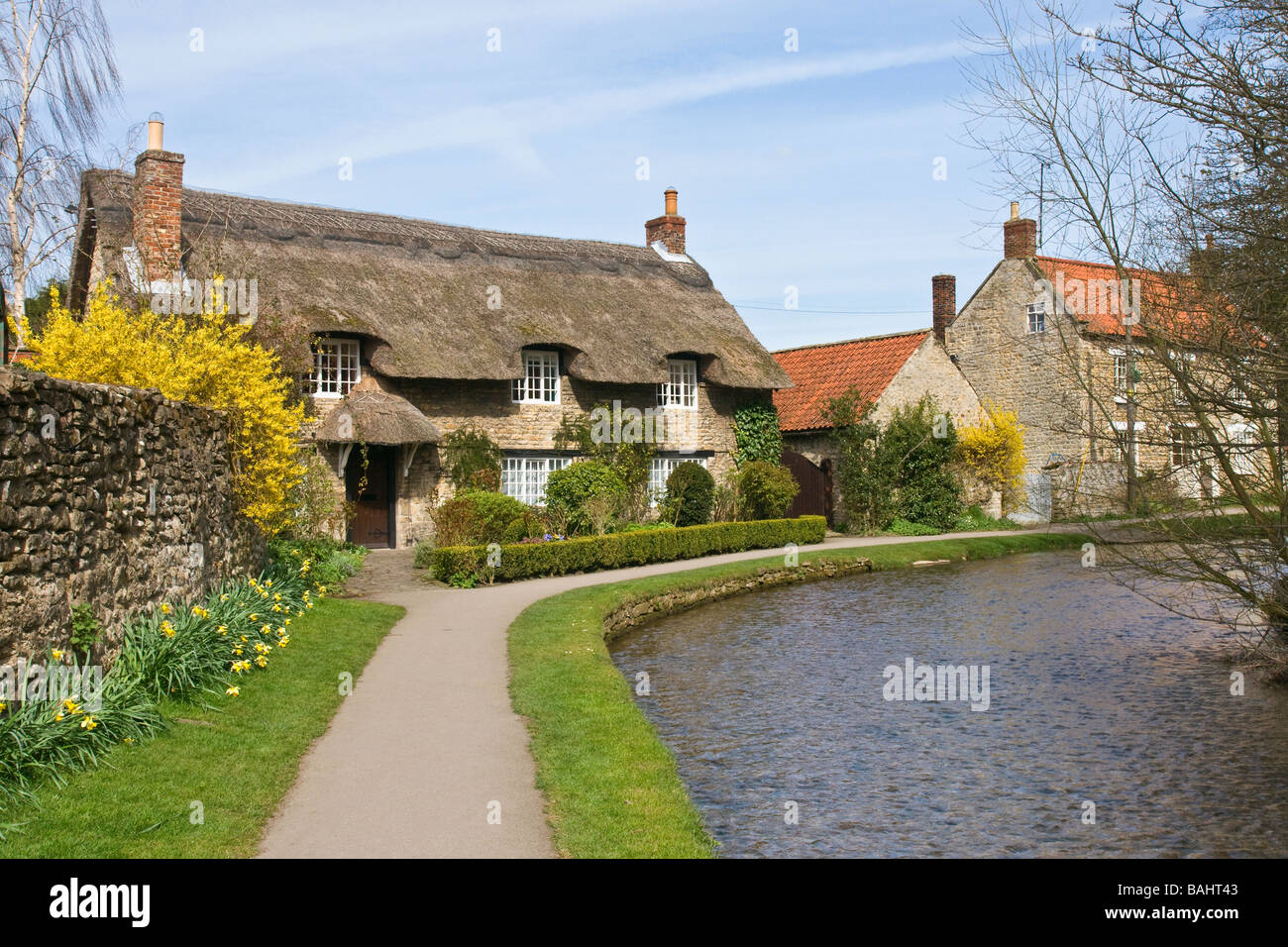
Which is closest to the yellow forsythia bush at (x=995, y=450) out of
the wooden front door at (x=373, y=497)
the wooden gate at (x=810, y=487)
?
the wooden gate at (x=810, y=487)

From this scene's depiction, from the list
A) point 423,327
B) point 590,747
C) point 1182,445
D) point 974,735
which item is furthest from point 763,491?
point 590,747

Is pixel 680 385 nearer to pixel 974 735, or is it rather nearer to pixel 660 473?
pixel 660 473

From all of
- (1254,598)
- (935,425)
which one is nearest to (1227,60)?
(1254,598)

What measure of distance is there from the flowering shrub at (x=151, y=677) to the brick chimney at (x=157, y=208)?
27.3 feet

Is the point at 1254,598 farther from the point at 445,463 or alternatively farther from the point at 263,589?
the point at 445,463

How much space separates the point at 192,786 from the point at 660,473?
64.4 ft

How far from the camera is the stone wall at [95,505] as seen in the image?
6.70 metres

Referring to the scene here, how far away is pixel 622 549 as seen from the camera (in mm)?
20188

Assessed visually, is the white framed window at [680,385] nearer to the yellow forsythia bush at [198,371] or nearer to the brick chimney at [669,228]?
the brick chimney at [669,228]

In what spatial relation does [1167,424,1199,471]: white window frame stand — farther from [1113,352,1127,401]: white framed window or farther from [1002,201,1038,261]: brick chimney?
[1002,201,1038,261]: brick chimney

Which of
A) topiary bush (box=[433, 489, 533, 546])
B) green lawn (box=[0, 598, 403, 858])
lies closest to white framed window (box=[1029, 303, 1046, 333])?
topiary bush (box=[433, 489, 533, 546])

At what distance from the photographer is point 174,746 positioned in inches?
283

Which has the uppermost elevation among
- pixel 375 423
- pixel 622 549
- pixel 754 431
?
pixel 754 431

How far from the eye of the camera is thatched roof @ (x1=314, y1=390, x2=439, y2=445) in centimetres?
2008
